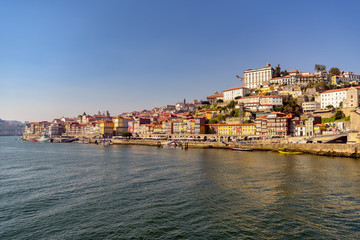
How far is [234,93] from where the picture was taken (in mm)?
93062

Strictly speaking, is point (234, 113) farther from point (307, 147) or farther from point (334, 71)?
point (334, 71)

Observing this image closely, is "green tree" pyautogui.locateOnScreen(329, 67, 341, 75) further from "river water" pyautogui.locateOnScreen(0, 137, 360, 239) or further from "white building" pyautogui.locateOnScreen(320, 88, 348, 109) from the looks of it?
"river water" pyautogui.locateOnScreen(0, 137, 360, 239)

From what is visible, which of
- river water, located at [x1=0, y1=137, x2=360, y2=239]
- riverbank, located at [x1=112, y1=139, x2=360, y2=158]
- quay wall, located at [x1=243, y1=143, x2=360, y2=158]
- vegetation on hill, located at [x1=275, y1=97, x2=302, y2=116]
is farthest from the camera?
vegetation on hill, located at [x1=275, y1=97, x2=302, y2=116]

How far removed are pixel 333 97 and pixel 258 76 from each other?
34.9m

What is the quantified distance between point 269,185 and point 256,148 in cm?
3242

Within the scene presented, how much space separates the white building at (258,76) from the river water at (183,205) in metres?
77.5

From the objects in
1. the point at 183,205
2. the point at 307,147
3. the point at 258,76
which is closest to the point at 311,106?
the point at 258,76

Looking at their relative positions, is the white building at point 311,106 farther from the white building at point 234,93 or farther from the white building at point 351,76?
the white building at point 351,76

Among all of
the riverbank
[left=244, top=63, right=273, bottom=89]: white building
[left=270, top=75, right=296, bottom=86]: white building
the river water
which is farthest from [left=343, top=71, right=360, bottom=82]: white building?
the river water

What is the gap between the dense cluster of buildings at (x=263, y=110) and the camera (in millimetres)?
60875

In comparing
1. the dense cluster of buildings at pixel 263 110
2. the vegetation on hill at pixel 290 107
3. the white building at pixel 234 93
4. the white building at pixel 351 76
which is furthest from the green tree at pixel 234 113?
the white building at pixel 351 76

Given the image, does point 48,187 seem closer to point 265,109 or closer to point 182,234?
point 182,234

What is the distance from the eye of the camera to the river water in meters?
12.7

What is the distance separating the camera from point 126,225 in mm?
13469
